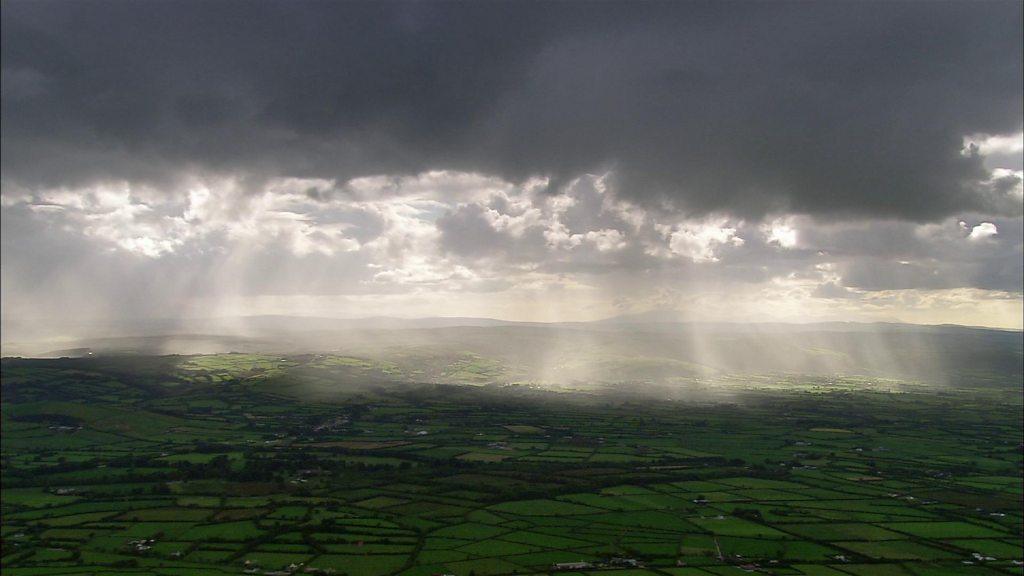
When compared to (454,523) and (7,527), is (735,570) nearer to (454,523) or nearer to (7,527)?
(454,523)

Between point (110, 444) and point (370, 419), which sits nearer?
point (110, 444)

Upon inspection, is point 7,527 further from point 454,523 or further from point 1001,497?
point 1001,497

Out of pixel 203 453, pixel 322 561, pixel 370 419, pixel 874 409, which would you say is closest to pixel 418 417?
pixel 370 419

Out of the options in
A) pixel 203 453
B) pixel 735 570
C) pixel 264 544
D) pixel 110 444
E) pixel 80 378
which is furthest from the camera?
pixel 80 378

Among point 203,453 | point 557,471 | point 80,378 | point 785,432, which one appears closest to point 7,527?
point 203,453

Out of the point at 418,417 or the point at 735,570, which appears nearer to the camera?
the point at 735,570

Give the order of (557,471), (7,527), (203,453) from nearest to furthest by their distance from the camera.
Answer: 1. (7,527)
2. (557,471)
3. (203,453)
